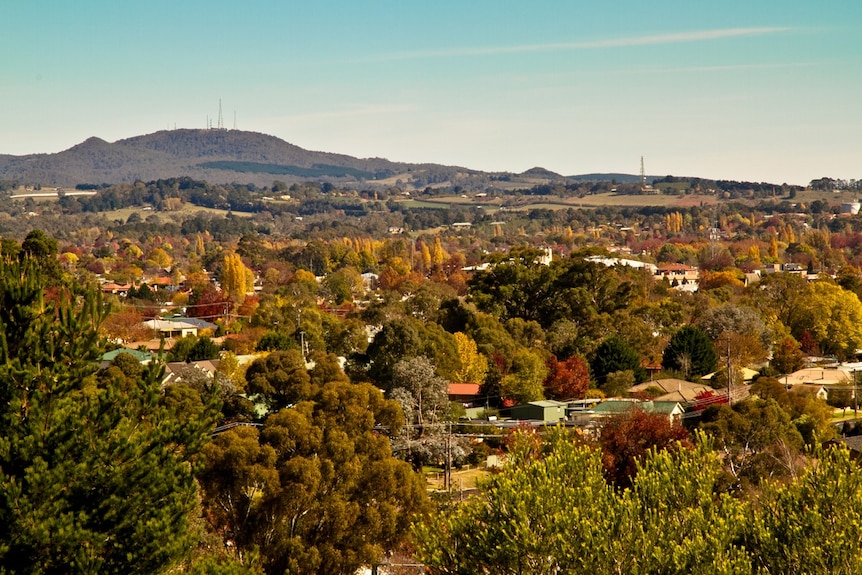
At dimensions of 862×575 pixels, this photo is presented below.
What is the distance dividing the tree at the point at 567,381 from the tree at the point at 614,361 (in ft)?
3.75

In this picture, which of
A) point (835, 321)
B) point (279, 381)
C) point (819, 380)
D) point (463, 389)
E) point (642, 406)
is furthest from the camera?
point (835, 321)

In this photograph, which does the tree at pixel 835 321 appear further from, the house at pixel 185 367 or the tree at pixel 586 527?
the tree at pixel 586 527

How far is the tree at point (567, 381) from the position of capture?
41719 millimetres

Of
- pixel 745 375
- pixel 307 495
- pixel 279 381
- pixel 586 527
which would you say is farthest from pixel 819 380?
pixel 586 527

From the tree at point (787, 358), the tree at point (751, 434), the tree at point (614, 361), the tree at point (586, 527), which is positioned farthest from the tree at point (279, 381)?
the tree at point (787, 358)

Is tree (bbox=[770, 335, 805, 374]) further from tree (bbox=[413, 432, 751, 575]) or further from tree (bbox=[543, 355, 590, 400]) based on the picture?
tree (bbox=[413, 432, 751, 575])

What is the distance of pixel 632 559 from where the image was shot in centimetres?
1572

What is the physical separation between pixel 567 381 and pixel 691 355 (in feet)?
20.6

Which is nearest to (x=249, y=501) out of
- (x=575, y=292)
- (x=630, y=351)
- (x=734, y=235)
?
(x=630, y=351)

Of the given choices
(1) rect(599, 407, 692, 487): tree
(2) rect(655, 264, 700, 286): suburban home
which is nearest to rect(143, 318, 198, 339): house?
(1) rect(599, 407, 692, 487): tree

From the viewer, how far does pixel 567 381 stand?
4188 centimetres

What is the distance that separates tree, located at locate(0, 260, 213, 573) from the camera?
13.9 m

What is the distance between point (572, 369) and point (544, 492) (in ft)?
86.1

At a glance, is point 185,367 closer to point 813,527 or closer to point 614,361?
point 614,361
